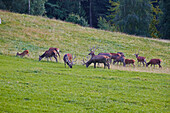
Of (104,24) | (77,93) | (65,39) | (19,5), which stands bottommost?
(77,93)

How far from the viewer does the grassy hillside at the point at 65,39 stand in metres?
35.0

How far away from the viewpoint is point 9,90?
1210 cm

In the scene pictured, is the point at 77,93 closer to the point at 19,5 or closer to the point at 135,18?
the point at 135,18

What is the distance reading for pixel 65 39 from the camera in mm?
41906

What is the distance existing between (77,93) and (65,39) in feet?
97.4

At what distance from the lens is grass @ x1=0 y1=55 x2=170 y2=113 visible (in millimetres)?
10664

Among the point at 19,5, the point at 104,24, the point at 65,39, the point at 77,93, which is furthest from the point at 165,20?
the point at 77,93

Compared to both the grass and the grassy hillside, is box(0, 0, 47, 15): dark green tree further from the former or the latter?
the grass

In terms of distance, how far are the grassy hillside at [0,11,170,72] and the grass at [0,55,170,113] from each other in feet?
52.1

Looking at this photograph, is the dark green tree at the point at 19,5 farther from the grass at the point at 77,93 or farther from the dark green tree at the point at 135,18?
the grass at the point at 77,93

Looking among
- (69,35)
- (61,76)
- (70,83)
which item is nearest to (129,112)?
(70,83)

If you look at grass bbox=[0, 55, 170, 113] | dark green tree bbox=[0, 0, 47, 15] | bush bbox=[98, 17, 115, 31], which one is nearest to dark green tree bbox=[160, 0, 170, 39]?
bush bbox=[98, 17, 115, 31]

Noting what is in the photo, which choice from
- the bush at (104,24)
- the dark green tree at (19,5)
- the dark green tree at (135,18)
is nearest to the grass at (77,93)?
the dark green tree at (135,18)

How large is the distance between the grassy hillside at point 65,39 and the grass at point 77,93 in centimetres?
1587
